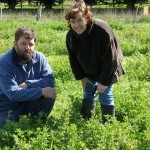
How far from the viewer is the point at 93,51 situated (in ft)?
13.5

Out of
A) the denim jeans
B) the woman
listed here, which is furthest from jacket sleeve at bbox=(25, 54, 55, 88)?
the denim jeans

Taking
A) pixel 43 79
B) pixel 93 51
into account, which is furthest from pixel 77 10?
pixel 43 79

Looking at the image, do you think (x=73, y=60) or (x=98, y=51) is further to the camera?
(x=73, y=60)

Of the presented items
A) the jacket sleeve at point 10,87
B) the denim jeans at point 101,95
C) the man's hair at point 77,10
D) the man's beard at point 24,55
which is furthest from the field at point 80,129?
the man's hair at point 77,10

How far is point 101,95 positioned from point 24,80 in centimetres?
97

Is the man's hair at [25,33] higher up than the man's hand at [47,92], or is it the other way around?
the man's hair at [25,33]

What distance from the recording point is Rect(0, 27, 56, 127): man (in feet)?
14.2

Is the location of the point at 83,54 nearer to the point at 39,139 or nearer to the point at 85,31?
the point at 85,31

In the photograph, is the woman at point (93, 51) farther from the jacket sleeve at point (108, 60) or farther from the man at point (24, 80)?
the man at point (24, 80)

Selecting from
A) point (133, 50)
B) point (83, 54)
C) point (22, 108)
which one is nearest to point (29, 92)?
point (22, 108)

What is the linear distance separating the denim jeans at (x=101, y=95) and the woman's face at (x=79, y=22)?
0.84m

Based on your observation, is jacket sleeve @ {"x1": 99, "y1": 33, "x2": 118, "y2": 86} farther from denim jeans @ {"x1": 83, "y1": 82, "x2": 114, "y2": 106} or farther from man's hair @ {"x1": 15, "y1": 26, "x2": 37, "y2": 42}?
man's hair @ {"x1": 15, "y1": 26, "x2": 37, "y2": 42}

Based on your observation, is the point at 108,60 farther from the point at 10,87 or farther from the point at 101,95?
the point at 10,87

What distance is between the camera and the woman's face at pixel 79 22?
3.91 metres
